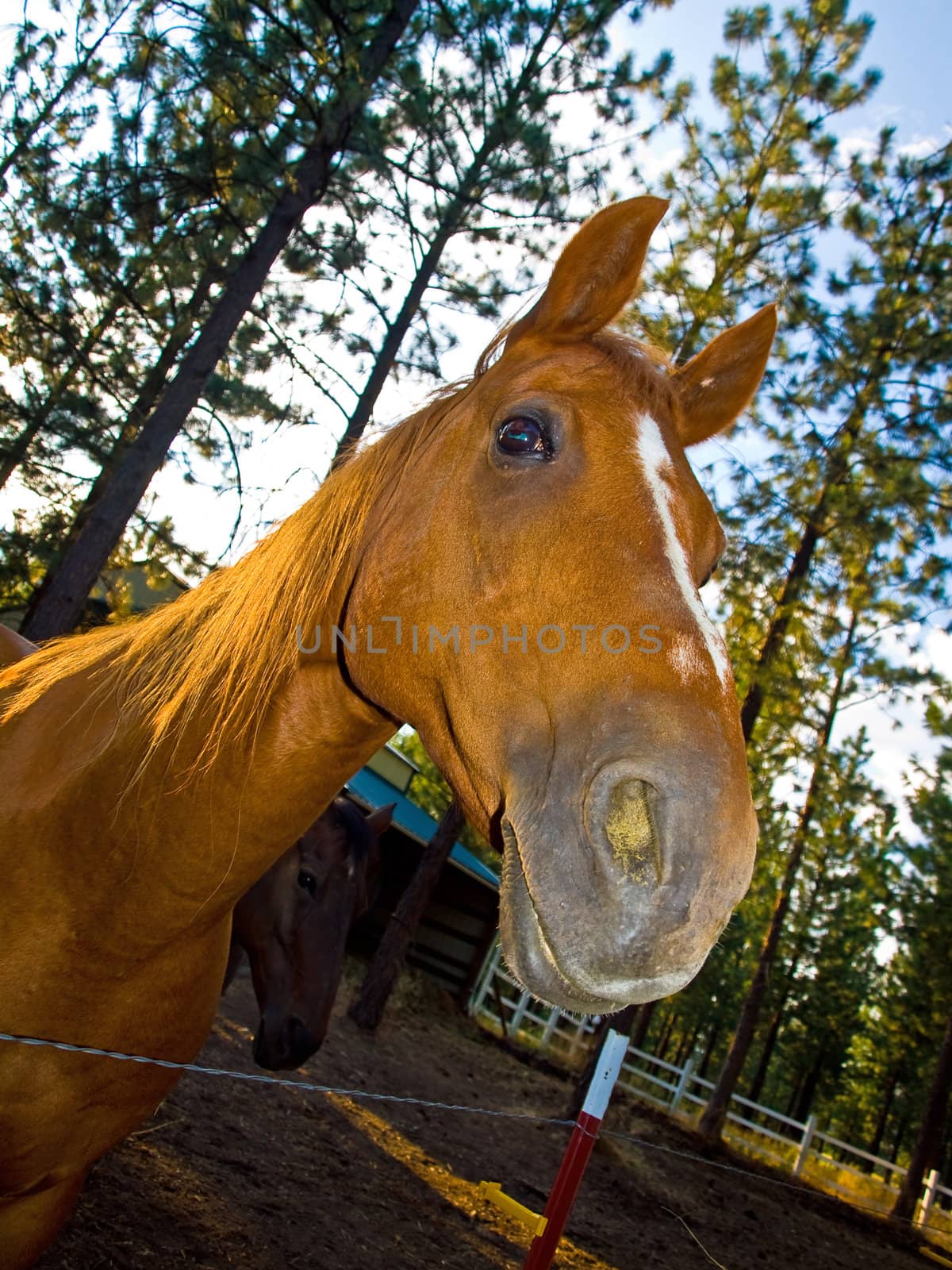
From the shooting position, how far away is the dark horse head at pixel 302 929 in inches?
167

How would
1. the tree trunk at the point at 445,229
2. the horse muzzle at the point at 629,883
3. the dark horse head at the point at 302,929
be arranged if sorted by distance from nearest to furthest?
the horse muzzle at the point at 629,883 → the dark horse head at the point at 302,929 → the tree trunk at the point at 445,229

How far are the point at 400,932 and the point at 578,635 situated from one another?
12.1 m

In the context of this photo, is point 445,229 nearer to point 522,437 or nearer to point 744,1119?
point 522,437

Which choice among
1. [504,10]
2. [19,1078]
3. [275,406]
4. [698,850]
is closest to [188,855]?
[19,1078]

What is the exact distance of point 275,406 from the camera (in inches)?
438

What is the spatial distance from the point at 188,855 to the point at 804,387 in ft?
38.0

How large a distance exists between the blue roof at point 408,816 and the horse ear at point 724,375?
1726 cm

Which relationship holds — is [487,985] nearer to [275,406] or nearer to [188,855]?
[275,406]

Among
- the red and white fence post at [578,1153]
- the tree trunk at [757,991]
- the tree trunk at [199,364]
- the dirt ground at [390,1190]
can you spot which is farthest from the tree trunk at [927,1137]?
the tree trunk at [199,364]

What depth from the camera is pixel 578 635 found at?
1.27 meters

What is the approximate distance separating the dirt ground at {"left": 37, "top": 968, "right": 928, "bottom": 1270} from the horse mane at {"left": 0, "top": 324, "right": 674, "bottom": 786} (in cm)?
315

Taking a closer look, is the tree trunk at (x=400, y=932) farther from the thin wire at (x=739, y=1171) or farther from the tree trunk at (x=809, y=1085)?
the tree trunk at (x=809, y=1085)

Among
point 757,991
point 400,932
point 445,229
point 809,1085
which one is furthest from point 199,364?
point 809,1085

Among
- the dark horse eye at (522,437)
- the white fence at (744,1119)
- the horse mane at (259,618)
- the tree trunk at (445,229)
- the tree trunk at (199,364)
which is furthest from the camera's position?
the white fence at (744,1119)
